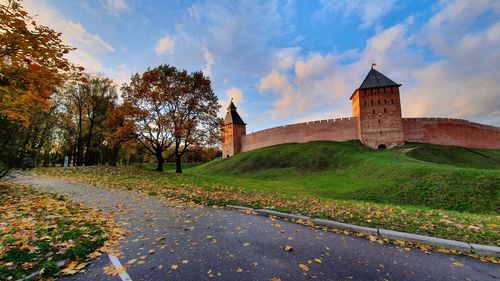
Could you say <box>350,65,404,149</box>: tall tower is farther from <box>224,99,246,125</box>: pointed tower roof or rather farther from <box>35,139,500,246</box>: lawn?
<box>224,99,246,125</box>: pointed tower roof

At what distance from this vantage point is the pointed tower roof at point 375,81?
38.8m

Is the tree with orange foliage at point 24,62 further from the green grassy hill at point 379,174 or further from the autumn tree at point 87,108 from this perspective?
the autumn tree at point 87,108

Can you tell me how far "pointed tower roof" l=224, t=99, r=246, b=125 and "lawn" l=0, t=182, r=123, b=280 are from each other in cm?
4977

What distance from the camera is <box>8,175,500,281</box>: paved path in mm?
3850

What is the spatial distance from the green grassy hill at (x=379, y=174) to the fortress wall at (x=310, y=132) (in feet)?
8.49

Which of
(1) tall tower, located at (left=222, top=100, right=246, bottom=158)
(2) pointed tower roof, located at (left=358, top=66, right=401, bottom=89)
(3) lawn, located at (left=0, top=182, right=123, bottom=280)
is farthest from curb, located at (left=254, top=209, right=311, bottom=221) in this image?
(1) tall tower, located at (left=222, top=100, right=246, bottom=158)

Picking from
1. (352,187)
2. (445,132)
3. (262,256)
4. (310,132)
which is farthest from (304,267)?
(445,132)

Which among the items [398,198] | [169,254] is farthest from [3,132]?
[398,198]

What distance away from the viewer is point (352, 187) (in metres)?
19.4

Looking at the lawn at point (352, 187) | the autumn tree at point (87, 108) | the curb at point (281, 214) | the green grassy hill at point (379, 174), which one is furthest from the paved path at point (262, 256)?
the autumn tree at point (87, 108)

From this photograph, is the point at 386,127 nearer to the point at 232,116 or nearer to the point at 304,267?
the point at 232,116

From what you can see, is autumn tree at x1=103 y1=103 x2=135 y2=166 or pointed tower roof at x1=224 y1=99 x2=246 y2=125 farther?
pointed tower roof at x1=224 y1=99 x2=246 y2=125

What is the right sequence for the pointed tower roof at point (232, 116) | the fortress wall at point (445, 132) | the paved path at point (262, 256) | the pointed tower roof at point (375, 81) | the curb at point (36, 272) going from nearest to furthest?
the curb at point (36, 272), the paved path at point (262, 256), the fortress wall at point (445, 132), the pointed tower roof at point (375, 81), the pointed tower roof at point (232, 116)

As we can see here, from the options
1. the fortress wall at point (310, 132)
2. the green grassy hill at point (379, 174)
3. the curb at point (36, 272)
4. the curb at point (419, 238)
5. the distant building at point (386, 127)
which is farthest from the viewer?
the fortress wall at point (310, 132)
